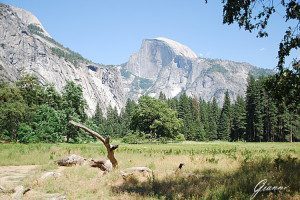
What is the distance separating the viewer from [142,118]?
94.3 m

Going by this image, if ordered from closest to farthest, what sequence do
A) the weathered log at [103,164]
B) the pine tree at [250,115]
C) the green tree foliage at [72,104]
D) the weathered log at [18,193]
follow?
the weathered log at [18,193] → the weathered log at [103,164] → the green tree foliage at [72,104] → the pine tree at [250,115]

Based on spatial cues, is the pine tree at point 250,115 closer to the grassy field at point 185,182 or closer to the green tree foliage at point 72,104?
the green tree foliage at point 72,104

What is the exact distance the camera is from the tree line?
65.4 m

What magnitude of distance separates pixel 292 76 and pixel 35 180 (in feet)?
45.8

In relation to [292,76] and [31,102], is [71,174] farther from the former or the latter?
[31,102]

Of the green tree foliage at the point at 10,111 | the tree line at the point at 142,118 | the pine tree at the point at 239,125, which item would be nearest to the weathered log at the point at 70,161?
the tree line at the point at 142,118

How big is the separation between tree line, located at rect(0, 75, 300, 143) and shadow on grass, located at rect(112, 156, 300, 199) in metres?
28.6

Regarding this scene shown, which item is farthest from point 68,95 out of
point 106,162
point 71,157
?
point 106,162

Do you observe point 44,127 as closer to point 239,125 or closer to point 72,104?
point 72,104

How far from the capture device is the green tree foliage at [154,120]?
3590 inches

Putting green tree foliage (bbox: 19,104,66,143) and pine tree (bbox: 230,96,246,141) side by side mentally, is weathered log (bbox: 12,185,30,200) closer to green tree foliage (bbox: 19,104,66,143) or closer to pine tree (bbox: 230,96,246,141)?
green tree foliage (bbox: 19,104,66,143)

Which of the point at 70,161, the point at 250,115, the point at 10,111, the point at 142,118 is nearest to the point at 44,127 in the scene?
the point at 10,111

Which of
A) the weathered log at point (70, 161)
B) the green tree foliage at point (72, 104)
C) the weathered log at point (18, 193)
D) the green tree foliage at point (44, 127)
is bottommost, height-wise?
the weathered log at point (18, 193)

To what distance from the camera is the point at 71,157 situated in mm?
25922
